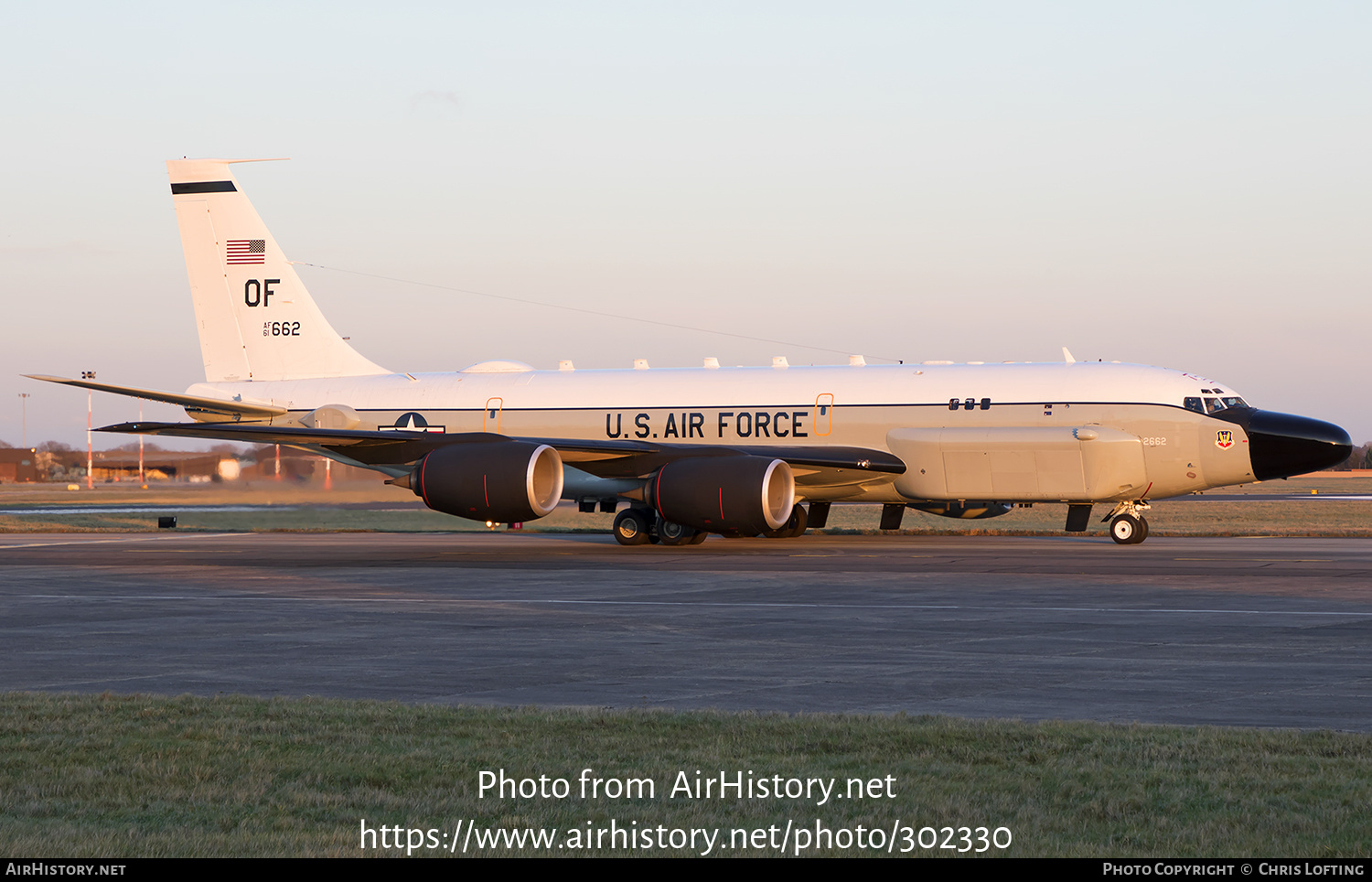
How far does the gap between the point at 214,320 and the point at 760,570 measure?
20.3 meters

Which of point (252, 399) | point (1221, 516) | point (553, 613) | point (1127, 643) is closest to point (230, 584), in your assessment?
point (553, 613)

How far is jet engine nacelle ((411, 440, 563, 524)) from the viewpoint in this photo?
27.4 metres

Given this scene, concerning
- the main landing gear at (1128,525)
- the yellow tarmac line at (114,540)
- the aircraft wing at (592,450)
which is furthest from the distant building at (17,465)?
the main landing gear at (1128,525)

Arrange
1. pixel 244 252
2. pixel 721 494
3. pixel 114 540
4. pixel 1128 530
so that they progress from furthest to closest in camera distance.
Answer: pixel 244 252 < pixel 114 540 < pixel 1128 530 < pixel 721 494

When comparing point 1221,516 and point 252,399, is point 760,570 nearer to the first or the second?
point 252,399

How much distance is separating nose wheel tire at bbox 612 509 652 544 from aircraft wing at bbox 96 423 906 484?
1.21 m

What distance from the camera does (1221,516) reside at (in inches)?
2026

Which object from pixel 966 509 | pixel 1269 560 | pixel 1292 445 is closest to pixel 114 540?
pixel 966 509

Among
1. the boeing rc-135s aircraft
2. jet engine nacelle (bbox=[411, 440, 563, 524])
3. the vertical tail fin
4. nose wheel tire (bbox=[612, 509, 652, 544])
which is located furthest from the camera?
the vertical tail fin

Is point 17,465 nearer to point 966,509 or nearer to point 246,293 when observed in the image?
point 246,293

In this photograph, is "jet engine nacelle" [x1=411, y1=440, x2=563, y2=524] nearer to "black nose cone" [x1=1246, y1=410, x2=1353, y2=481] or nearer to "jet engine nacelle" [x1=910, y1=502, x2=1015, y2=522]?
"jet engine nacelle" [x1=910, y1=502, x2=1015, y2=522]

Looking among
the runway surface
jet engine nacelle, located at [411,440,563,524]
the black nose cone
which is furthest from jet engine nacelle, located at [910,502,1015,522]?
jet engine nacelle, located at [411,440,563,524]

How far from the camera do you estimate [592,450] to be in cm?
2930

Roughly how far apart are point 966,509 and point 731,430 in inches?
228
